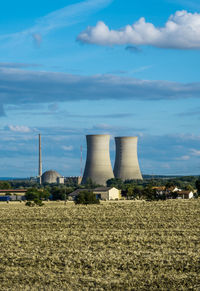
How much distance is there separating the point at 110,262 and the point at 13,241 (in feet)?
18.7

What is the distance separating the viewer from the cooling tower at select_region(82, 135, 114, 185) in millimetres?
69562

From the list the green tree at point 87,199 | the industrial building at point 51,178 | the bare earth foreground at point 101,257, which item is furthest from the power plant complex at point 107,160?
the industrial building at point 51,178

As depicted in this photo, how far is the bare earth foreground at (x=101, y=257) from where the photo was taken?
10758 millimetres

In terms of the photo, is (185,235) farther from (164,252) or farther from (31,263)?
(31,263)

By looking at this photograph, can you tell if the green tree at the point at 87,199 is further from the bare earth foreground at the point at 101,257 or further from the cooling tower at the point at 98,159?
the bare earth foreground at the point at 101,257

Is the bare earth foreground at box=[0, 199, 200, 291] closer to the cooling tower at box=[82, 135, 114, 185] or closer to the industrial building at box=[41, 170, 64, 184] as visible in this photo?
the cooling tower at box=[82, 135, 114, 185]

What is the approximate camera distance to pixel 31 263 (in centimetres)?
1321

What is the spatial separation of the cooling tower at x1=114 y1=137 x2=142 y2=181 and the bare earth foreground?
159 ft

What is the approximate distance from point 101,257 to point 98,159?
188 ft

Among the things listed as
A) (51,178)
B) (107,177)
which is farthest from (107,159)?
(51,178)

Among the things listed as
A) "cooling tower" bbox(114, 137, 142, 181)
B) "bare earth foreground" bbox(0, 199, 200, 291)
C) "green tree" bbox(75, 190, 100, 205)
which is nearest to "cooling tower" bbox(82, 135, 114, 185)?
"cooling tower" bbox(114, 137, 142, 181)

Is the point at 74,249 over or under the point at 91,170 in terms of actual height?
under

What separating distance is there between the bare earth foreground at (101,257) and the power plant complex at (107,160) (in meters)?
46.7

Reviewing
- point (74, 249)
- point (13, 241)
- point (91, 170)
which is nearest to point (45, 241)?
point (13, 241)
